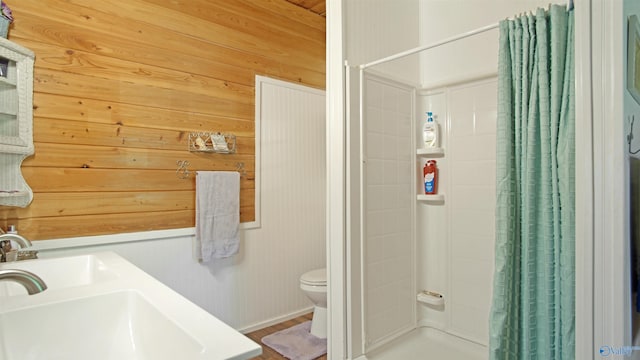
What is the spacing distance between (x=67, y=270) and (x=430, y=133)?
7.15 ft

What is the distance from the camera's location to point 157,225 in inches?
87.5

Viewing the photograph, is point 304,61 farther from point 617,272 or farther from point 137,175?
point 617,272

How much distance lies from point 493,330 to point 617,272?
515 millimetres

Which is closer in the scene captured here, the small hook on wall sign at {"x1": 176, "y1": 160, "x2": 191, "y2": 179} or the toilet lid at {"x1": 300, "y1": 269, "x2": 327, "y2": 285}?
the small hook on wall sign at {"x1": 176, "y1": 160, "x2": 191, "y2": 179}

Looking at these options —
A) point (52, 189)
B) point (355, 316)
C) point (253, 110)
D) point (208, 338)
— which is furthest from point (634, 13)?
point (52, 189)

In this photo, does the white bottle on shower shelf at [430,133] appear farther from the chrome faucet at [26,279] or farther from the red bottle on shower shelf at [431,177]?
Answer: the chrome faucet at [26,279]

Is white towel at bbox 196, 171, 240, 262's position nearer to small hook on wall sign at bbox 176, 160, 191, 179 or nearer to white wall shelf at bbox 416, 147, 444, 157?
small hook on wall sign at bbox 176, 160, 191, 179

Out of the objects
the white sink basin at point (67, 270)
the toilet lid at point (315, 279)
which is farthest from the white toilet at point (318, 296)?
the white sink basin at point (67, 270)

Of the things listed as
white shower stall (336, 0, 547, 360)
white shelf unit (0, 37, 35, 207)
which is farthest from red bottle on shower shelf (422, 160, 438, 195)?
white shelf unit (0, 37, 35, 207)

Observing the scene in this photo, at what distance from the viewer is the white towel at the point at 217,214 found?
7.72 ft

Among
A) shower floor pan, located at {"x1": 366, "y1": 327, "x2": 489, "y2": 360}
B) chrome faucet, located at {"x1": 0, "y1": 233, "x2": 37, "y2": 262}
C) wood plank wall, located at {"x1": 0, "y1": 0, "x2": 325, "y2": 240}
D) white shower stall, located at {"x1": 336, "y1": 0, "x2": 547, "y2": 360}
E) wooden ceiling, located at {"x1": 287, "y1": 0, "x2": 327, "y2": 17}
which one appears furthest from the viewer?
wooden ceiling, located at {"x1": 287, "y1": 0, "x2": 327, "y2": 17}

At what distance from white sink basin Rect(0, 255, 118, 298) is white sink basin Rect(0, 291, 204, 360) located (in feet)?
1.20

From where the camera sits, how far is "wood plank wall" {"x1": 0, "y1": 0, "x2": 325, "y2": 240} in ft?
6.08

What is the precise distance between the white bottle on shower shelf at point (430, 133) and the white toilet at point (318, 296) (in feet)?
3.92
